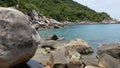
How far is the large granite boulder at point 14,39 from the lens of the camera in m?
15.3

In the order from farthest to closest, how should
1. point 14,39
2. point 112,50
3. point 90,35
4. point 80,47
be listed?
point 90,35 → point 80,47 → point 112,50 → point 14,39

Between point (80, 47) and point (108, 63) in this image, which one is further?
point (80, 47)

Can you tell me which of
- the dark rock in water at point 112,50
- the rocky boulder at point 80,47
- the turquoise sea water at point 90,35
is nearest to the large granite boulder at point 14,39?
the dark rock in water at point 112,50

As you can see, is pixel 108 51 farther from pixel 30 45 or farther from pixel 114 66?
pixel 30 45

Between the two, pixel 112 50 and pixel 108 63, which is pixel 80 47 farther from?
pixel 108 63

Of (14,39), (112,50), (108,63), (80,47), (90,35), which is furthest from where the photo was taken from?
(90,35)

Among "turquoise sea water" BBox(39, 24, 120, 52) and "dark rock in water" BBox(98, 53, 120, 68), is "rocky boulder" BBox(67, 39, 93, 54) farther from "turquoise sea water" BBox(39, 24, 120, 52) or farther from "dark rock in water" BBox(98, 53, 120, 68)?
"dark rock in water" BBox(98, 53, 120, 68)

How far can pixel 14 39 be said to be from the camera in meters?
15.6

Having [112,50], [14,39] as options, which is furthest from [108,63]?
[14,39]

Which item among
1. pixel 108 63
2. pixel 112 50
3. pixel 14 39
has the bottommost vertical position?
pixel 112 50

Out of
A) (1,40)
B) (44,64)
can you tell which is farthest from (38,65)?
(1,40)

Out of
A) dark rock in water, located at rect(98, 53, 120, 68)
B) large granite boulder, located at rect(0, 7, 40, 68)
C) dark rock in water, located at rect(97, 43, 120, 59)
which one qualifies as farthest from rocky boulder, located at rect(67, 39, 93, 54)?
large granite boulder, located at rect(0, 7, 40, 68)

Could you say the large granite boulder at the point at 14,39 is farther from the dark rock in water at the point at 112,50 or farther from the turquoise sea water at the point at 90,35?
the turquoise sea water at the point at 90,35

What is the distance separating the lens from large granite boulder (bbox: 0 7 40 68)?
1534 centimetres
